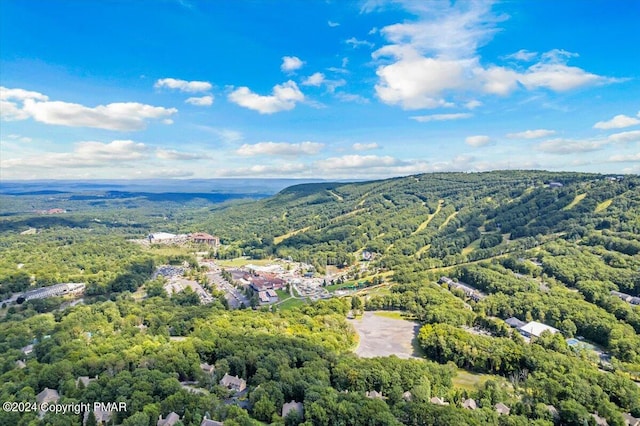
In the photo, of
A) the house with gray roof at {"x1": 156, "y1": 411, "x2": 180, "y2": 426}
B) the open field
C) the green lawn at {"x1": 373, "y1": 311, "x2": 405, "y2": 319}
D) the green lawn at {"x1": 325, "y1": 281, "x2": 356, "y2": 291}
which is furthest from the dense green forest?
the green lawn at {"x1": 325, "y1": 281, "x2": 356, "y2": 291}

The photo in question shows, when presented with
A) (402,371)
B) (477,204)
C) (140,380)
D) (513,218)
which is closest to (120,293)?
(140,380)

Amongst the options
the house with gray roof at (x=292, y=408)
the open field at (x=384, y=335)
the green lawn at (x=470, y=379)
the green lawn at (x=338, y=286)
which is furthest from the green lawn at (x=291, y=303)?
the house with gray roof at (x=292, y=408)

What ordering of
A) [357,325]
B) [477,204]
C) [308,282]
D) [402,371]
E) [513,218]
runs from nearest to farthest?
[402,371] → [357,325] → [308,282] → [513,218] → [477,204]

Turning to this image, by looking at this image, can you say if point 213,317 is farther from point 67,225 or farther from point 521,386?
Answer: point 67,225

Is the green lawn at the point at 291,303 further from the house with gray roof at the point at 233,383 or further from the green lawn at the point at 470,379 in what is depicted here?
the green lawn at the point at 470,379

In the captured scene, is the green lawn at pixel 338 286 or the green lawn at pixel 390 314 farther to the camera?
the green lawn at pixel 338 286
